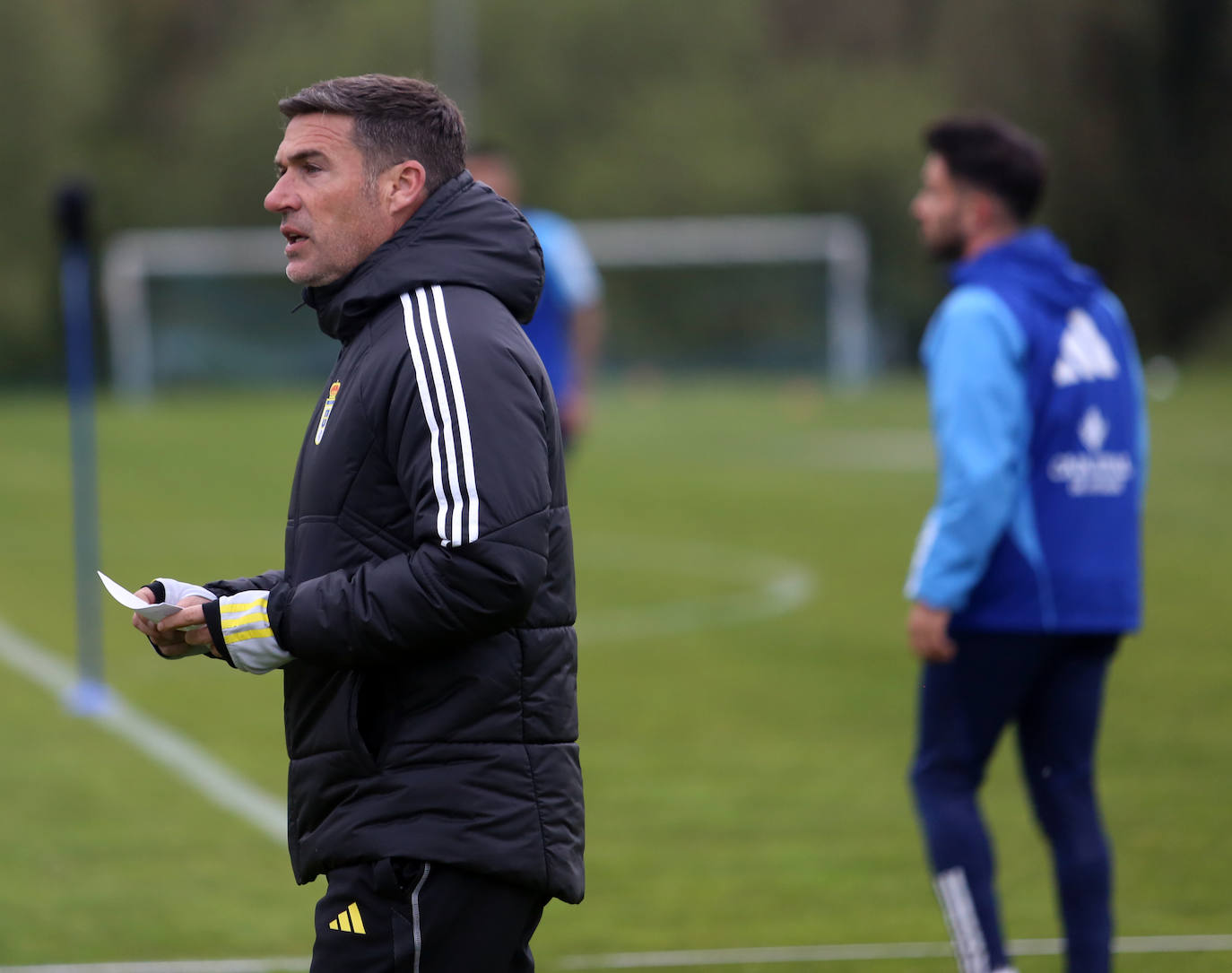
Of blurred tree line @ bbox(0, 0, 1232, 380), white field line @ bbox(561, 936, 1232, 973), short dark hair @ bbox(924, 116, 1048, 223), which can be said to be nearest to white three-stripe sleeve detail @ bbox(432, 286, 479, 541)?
short dark hair @ bbox(924, 116, 1048, 223)

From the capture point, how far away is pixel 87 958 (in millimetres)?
5449

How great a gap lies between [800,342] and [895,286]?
5737 mm

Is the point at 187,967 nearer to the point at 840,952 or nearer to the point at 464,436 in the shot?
the point at 840,952

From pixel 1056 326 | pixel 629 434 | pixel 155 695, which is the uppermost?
pixel 1056 326

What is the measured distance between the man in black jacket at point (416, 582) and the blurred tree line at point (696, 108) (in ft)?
110

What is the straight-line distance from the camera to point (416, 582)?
9.62ft

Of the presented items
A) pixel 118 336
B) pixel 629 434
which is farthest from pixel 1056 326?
pixel 118 336

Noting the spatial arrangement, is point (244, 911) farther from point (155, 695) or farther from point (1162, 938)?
point (155, 695)

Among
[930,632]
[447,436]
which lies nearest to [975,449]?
[930,632]

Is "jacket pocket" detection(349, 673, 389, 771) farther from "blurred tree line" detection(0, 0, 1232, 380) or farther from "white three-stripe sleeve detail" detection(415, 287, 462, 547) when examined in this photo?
"blurred tree line" detection(0, 0, 1232, 380)

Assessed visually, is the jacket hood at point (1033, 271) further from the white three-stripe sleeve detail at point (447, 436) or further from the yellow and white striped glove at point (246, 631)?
the yellow and white striped glove at point (246, 631)

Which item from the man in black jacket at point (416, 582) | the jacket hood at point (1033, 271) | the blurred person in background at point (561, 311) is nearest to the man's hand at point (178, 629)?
the man in black jacket at point (416, 582)

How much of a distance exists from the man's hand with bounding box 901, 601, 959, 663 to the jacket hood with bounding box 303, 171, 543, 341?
5.70 ft

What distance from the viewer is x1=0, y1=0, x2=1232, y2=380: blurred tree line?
Result: 37.4 m
